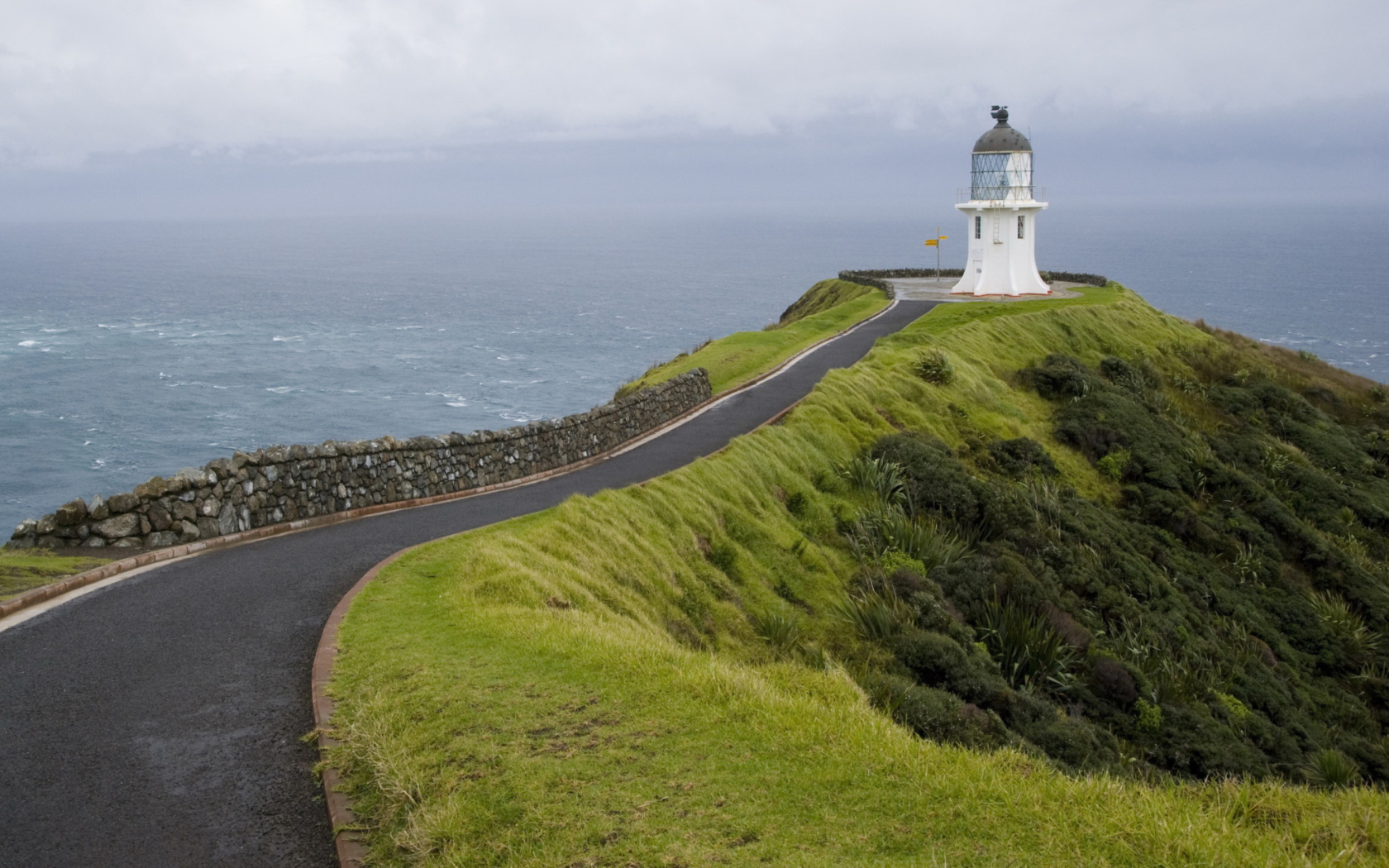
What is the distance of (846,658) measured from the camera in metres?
14.6

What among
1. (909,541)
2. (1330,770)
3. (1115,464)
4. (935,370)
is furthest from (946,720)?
(935,370)

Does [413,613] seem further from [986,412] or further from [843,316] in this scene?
[843,316]

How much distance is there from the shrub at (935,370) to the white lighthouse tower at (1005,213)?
2028 cm

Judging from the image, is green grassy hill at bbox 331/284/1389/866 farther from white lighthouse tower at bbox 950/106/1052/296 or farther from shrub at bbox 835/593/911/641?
white lighthouse tower at bbox 950/106/1052/296

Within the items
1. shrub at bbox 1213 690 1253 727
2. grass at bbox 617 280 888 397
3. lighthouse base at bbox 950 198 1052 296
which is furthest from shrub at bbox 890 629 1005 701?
lighthouse base at bbox 950 198 1052 296

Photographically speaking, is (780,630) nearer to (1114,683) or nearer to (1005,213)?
(1114,683)

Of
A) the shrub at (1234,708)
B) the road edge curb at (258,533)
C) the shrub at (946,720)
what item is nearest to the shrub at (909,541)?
the shrub at (1234,708)

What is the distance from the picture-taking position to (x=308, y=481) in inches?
639

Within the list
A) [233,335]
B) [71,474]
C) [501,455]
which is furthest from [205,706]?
[233,335]

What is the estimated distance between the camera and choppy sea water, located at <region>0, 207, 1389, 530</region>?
179 ft

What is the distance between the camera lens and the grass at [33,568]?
1212 cm

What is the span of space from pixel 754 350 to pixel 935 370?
25.0ft

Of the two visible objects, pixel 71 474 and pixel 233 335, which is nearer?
pixel 71 474

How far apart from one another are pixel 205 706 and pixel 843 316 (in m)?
36.9
